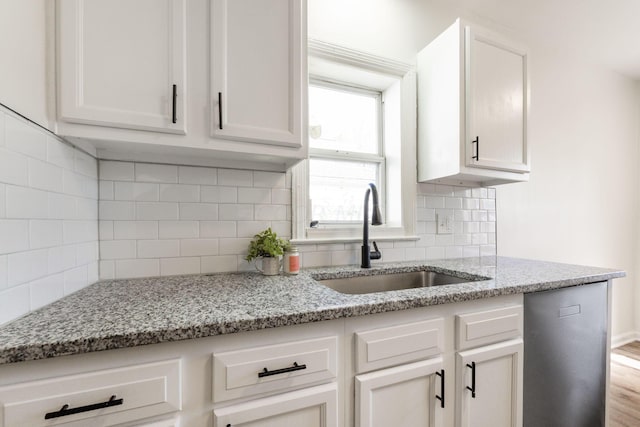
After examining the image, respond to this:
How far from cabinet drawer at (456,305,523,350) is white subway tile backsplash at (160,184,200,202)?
1.24 meters

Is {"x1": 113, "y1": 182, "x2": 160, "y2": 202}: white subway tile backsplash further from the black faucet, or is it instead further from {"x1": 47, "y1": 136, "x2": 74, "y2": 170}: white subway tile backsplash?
the black faucet

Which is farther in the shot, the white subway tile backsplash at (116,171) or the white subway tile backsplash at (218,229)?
the white subway tile backsplash at (218,229)

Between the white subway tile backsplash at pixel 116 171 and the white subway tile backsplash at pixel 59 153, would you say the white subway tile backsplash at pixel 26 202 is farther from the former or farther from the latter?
the white subway tile backsplash at pixel 116 171

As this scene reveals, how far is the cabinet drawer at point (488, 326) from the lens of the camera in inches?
44.9

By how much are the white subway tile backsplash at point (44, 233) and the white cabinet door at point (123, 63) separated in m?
0.33

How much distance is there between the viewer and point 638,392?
2.16 m

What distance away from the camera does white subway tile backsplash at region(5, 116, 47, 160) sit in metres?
0.78

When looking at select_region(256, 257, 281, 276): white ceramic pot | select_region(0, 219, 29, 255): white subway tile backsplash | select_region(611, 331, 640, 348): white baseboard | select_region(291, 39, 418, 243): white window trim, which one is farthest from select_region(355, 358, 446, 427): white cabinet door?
select_region(611, 331, 640, 348): white baseboard

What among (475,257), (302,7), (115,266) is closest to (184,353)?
Result: (115,266)

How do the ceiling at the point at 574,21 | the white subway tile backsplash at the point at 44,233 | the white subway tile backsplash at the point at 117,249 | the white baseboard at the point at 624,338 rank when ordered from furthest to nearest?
the white baseboard at the point at 624,338, the ceiling at the point at 574,21, the white subway tile backsplash at the point at 117,249, the white subway tile backsplash at the point at 44,233

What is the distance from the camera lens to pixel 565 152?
8.73ft

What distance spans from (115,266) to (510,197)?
264 cm

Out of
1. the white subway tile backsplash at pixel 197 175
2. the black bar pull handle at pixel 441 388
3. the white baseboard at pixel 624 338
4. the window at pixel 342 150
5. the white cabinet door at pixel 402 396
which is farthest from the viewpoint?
the white baseboard at pixel 624 338

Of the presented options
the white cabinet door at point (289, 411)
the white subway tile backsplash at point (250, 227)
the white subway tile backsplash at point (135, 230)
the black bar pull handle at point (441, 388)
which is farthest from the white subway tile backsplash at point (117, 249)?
the black bar pull handle at point (441, 388)
